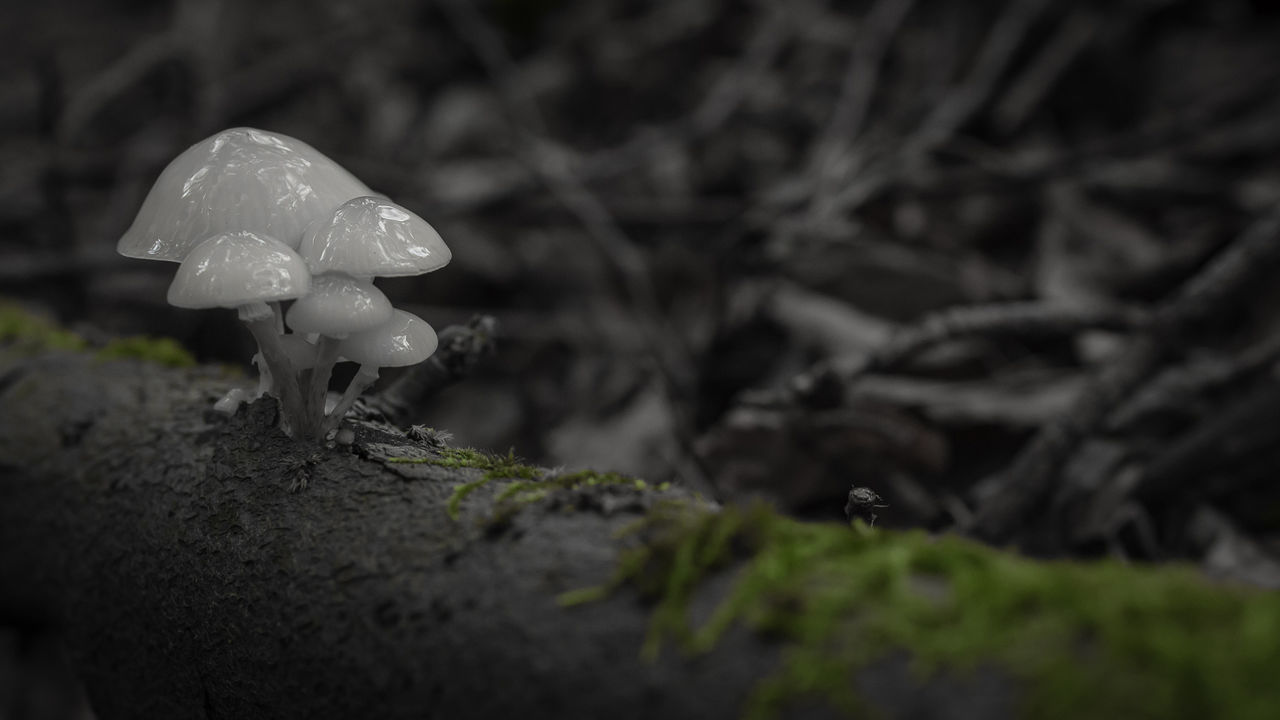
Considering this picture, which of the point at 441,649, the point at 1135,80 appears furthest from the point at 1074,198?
the point at 441,649

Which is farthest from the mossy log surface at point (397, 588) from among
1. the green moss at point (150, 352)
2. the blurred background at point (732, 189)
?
the blurred background at point (732, 189)

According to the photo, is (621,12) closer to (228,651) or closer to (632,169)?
(632,169)

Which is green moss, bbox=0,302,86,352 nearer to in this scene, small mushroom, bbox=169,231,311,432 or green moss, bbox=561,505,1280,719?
small mushroom, bbox=169,231,311,432

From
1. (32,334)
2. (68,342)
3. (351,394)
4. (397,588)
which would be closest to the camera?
(397,588)

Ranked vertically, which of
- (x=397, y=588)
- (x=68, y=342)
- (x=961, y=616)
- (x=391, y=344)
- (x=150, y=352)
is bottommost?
(x=961, y=616)

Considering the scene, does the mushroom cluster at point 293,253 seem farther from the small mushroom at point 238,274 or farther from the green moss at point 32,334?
the green moss at point 32,334

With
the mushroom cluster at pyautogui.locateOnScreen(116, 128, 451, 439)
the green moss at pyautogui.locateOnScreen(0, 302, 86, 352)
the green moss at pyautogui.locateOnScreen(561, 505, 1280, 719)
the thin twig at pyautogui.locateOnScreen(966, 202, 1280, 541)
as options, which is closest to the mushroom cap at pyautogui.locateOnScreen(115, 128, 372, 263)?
the mushroom cluster at pyautogui.locateOnScreen(116, 128, 451, 439)

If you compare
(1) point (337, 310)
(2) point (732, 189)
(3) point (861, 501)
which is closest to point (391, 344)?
(1) point (337, 310)

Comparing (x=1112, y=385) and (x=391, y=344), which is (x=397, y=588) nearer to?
(x=391, y=344)
